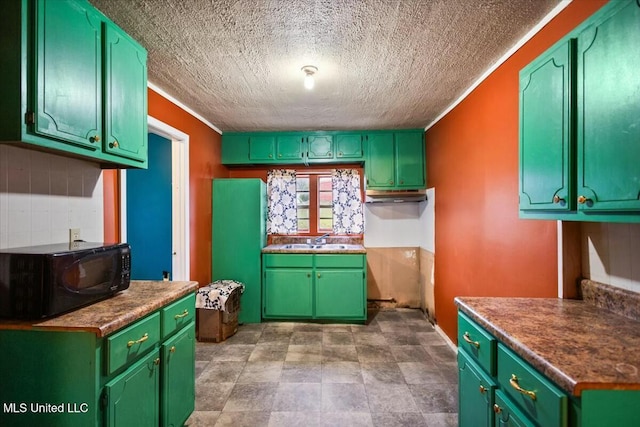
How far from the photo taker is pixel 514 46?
1801 mm

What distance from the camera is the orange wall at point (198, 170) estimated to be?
2.59 metres

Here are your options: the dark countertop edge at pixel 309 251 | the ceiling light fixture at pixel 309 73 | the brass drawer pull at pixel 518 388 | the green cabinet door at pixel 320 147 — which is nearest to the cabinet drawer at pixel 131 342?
the brass drawer pull at pixel 518 388

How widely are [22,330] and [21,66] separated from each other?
3.25 feet

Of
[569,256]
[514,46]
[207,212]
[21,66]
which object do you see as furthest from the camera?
[207,212]

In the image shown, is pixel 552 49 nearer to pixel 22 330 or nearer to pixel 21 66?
pixel 21 66

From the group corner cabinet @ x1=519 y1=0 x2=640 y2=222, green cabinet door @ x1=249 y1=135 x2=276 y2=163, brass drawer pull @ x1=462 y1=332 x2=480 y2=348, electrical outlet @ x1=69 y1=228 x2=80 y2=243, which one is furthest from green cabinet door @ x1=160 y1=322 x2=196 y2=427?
green cabinet door @ x1=249 y1=135 x2=276 y2=163

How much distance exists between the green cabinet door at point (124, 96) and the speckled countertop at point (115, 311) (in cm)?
76

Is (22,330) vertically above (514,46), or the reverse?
(514,46)

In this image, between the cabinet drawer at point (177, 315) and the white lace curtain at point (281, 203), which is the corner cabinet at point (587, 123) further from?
the white lace curtain at point (281, 203)

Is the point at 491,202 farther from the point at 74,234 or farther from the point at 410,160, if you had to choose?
the point at 74,234

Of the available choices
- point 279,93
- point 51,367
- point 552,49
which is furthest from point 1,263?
point 552,49

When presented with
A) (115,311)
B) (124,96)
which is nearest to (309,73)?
(124,96)

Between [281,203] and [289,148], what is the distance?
756mm

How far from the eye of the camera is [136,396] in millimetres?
1286
